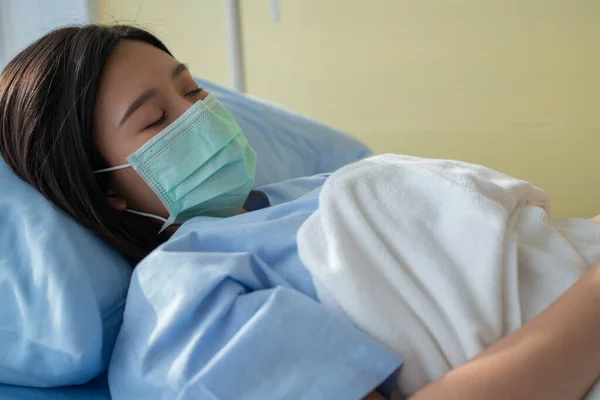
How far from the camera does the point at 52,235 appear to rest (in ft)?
2.98

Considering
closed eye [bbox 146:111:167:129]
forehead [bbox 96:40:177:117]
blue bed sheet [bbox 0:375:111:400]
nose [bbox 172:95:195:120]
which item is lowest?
blue bed sheet [bbox 0:375:111:400]

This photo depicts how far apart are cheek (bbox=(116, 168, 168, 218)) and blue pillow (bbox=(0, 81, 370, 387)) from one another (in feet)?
0.42

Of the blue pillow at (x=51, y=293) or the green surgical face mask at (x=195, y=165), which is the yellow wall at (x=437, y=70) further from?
the blue pillow at (x=51, y=293)

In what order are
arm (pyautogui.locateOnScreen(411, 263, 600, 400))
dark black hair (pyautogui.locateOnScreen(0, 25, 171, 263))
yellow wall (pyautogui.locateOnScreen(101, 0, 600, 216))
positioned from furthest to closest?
yellow wall (pyautogui.locateOnScreen(101, 0, 600, 216))
dark black hair (pyautogui.locateOnScreen(0, 25, 171, 263))
arm (pyautogui.locateOnScreen(411, 263, 600, 400))

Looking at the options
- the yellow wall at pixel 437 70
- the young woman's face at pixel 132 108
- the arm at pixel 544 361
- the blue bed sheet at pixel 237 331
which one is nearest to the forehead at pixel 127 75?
the young woman's face at pixel 132 108

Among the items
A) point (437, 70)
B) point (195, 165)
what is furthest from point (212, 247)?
point (437, 70)

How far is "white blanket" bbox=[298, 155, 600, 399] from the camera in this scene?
75 centimetres

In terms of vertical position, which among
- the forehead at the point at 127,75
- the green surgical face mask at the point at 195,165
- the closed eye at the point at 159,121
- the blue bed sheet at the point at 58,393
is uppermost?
the forehead at the point at 127,75

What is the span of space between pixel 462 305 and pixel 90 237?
0.56 m

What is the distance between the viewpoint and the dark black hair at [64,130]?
1009 mm

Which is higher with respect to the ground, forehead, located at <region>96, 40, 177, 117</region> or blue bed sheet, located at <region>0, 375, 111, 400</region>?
forehead, located at <region>96, 40, 177, 117</region>

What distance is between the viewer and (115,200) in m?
1.09

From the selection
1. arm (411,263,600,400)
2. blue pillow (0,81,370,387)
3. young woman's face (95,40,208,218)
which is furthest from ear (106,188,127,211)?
arm (411,263,600,400)

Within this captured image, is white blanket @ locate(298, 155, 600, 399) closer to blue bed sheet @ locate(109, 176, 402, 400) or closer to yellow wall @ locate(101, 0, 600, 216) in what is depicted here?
blue bed sheet @ locate(109, 176, 402, 400)
